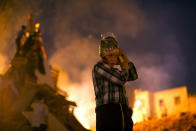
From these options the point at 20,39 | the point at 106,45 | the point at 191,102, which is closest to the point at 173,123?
the point at 106,45

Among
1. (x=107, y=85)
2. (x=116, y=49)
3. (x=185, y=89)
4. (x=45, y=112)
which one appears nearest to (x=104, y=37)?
(x=116, y=49)

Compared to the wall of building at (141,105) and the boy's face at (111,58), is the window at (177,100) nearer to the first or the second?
the wall of building at (141,105)

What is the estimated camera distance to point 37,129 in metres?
7.60

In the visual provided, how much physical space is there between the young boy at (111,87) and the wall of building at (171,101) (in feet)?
117

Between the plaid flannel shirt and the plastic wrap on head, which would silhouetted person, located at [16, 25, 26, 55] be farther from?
the plaid flannel shirt

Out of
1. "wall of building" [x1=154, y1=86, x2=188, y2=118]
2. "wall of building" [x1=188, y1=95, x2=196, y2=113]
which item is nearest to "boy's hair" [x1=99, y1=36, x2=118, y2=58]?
"wall of building" [x1=154, y1=86, x2=188, y2=118]

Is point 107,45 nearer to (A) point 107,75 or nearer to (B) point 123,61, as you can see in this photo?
(B) point 123,61

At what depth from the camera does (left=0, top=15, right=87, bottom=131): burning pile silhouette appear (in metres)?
10.6

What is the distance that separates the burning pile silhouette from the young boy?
25.7 ft

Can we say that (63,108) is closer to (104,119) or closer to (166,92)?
(104,119)

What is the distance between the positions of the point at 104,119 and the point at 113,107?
181mm

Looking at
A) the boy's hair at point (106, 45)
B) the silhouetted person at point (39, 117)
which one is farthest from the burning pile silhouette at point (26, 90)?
the boy's hair at point (106, 45)

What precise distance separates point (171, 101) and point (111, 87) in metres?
38.5

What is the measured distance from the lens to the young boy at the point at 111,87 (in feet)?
8.53
